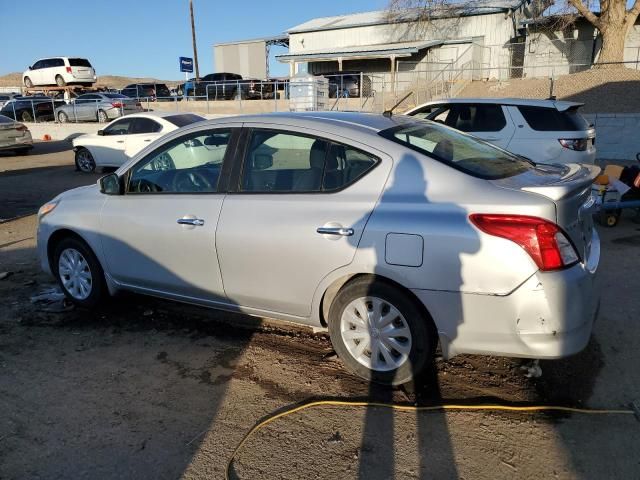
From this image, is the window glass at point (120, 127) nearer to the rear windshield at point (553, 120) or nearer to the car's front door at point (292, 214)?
the rear windshield at point (553, 120)

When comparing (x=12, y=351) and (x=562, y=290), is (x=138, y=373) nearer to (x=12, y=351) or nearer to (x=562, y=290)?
(x=12, y=351)

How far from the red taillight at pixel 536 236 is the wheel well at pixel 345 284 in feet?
1.92

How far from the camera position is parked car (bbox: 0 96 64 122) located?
27.2 meters

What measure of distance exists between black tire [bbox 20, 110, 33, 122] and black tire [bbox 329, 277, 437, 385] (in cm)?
3038

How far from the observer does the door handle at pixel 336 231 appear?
3.10 meters

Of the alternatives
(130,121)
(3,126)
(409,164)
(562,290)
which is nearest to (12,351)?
(409,164)

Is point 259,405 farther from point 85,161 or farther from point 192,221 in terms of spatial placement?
point 85,161

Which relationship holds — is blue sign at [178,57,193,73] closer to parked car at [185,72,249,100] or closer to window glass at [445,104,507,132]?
parked car at [185,72,249,100]

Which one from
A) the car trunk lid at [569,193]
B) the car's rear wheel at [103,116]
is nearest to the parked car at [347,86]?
the car's rear wheel at [103,116]

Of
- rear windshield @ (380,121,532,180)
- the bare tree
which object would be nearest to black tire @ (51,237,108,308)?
rear windshield @ (380,121,532,180)

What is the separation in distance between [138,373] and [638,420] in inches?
121

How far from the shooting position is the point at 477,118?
28.0 ft

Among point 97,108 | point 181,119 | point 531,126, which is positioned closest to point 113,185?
point 531,126

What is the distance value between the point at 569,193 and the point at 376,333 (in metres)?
1.37
